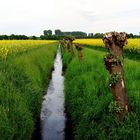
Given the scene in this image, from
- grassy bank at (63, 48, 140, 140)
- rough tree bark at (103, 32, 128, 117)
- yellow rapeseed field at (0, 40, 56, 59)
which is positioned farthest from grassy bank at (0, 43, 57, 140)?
yellow rapeseed field at (0, 40, 56, 59)

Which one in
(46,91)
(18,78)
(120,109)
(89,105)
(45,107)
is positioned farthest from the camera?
(46,91)

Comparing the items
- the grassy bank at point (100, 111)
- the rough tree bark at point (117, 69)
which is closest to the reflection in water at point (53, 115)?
the grassy bank at point (100, 111)

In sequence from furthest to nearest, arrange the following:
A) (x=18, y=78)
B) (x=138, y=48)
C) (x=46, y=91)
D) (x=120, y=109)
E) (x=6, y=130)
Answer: (x=138, y=48)
(x=46, y=91)
(x=18, y=78)
(x=120, y=109)
(x=6, y=130)

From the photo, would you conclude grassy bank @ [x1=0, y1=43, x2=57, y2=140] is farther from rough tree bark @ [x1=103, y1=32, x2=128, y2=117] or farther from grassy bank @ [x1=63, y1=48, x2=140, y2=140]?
rough tree bark @ [x1=103, y1=32, x2=128, y2=117]

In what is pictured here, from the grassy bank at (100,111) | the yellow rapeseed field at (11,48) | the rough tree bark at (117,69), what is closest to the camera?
the grassy bank at (100,111)

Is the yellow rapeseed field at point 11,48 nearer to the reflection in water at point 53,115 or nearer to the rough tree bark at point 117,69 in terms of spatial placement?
the reflection in water at point 53,115

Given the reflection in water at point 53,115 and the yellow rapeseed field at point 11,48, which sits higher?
the yellow rapeseed field at point 11,48

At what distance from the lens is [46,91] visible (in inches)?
689

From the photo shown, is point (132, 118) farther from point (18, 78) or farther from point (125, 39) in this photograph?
point (18, 78)

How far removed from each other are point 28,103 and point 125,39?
11.8 feet

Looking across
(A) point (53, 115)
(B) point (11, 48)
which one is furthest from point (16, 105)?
(B) point (11, 48)

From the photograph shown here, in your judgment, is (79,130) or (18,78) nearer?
(79,130)

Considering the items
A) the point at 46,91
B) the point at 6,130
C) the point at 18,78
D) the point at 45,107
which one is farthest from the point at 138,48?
the point at 6,130

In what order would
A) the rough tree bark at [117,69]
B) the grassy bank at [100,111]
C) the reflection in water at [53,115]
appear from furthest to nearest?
1. the reflection in water at [53,115]
2. the rough tree bark at [117,69]
3. the grassy bank at [100,111]
